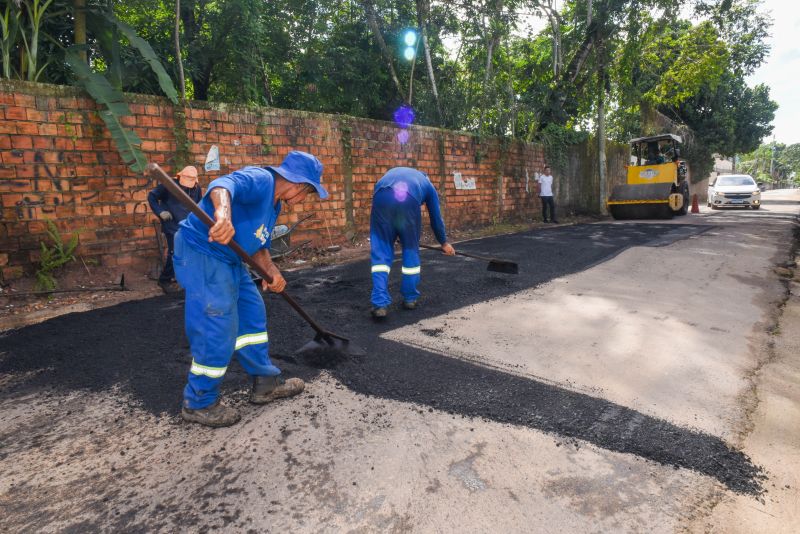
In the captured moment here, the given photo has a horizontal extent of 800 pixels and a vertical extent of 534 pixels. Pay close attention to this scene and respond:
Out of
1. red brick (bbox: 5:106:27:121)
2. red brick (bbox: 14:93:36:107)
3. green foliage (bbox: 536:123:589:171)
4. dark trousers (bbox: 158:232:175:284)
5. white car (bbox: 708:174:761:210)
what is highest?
green foliage (bbox: 536:123:589:171)

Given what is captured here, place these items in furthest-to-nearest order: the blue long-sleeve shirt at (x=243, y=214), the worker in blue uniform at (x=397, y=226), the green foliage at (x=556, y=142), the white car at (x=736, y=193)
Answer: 1. the white car at (x=736, y=193)
2. the green foliage at (x=556, y=142)
3. the worker in blue uniform at (x=397, y=226)
4. the blue long-sleeve shirt at (x=243, y=214)

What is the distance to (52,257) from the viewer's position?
482cm

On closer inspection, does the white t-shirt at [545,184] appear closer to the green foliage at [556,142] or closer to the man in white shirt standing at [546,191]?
the man in white shirt standing at [546,191]

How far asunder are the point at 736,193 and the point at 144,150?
1991 cm

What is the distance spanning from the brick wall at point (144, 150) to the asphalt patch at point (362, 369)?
4.42 feet

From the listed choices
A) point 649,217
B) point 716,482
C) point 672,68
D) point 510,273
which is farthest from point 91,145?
point 672,68

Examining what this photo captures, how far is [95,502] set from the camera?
1709 millimetres

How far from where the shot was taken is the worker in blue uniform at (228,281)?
215 cm

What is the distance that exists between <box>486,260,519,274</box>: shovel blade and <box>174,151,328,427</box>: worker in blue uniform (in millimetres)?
3466

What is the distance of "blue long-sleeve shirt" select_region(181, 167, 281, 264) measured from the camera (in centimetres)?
219

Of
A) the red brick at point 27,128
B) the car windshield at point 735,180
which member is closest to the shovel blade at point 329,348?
the red brick at point 27,128

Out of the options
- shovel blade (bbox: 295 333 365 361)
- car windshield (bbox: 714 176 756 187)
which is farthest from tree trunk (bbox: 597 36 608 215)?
shovel blade (bbox: 295 333 365 361)

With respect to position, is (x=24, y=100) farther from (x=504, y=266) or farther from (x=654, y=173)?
(x=654, y=173)

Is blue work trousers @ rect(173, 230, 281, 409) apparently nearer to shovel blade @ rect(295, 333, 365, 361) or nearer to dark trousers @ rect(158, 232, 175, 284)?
shovel blade @ rect(295, 333, 365, 361)
